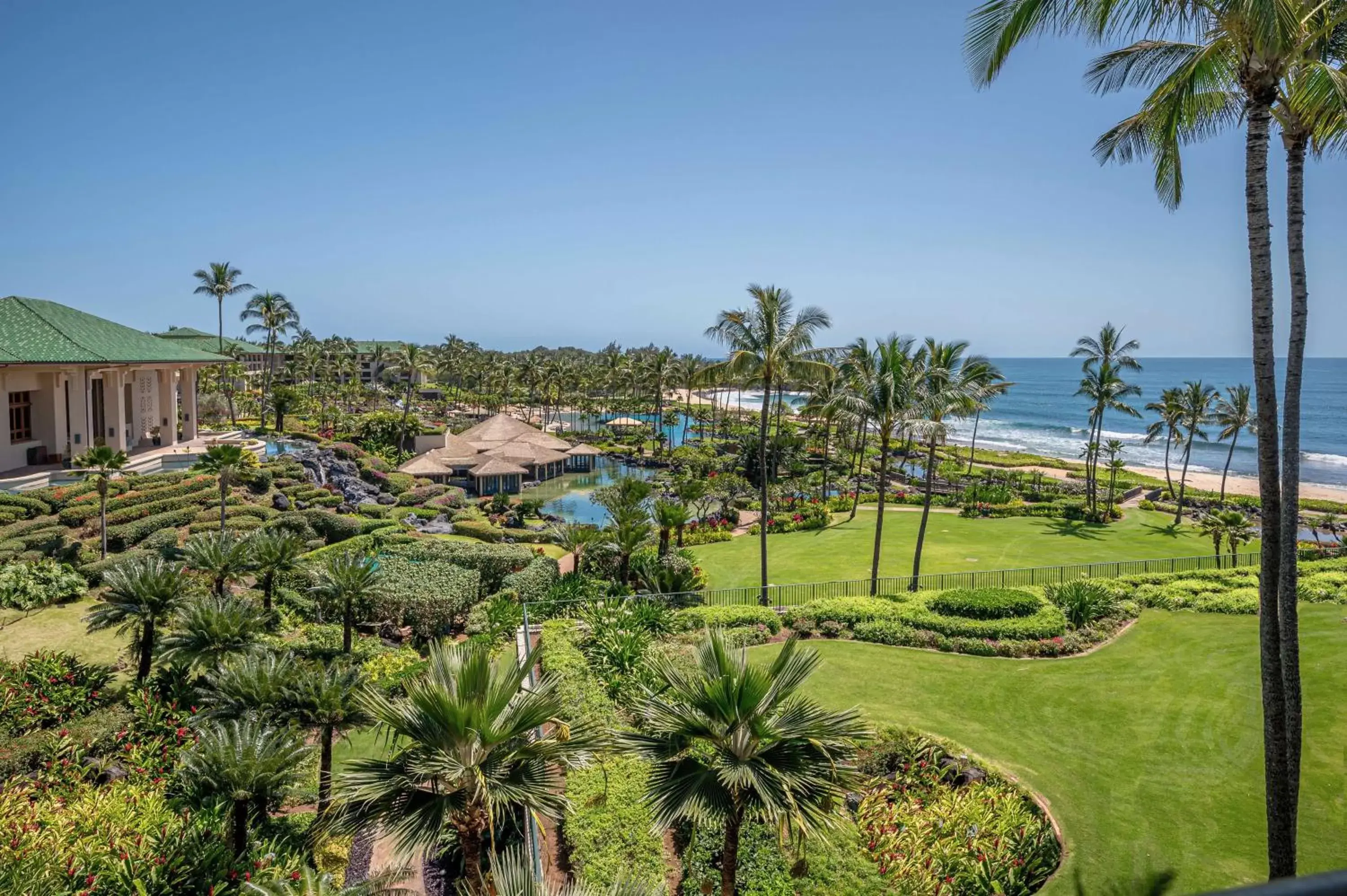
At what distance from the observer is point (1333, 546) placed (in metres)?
27.8

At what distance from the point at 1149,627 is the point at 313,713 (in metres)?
19.7

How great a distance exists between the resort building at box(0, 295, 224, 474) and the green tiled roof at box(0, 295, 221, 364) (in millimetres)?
41

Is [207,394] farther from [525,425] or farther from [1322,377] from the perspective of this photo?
[1322,377]

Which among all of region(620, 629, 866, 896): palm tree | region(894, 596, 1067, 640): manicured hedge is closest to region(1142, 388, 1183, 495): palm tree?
region(894, 596, 1067, 640): manicured hedge

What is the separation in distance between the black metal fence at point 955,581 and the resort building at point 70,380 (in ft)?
87.4

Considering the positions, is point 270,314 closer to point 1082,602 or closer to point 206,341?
point 206,341

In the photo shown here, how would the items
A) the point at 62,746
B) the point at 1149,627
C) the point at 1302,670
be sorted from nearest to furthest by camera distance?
the point at 62,746
the point at 1302,670
the point at 1149,627

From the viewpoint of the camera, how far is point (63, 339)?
29797 mm

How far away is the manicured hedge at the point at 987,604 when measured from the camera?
1930 centimetres

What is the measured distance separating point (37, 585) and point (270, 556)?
21.3 feet

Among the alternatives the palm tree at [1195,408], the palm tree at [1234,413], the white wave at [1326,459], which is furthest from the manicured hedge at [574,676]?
the white wave at [1326,459]

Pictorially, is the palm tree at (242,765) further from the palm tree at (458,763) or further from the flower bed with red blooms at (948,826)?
the flower bed with red blooms at (948,826)

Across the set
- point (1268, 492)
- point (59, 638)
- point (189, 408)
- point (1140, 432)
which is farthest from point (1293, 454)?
point (1140, 432)

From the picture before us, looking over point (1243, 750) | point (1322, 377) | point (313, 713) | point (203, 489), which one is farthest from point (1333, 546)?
point (1322, 377)
